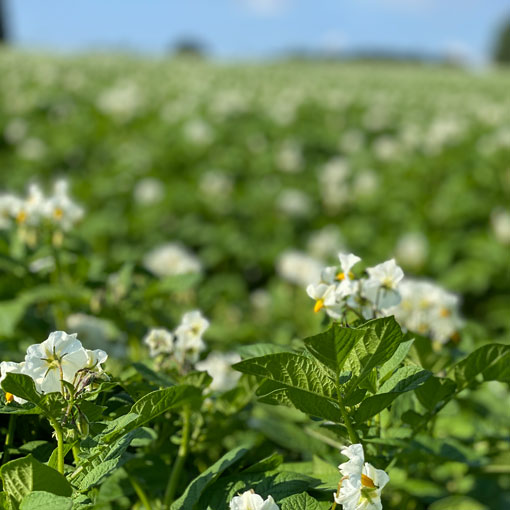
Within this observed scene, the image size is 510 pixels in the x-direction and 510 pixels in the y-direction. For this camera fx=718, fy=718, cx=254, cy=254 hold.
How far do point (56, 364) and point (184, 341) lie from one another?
0.44 m

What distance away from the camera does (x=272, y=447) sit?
5.14 ft

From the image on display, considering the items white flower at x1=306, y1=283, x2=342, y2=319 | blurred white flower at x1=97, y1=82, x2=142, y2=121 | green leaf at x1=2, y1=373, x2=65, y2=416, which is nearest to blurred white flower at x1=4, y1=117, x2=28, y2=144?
blurred white flower at x1=97, y1=82, x2=142, y2=121

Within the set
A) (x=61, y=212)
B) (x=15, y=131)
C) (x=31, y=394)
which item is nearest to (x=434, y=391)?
(x=31, y=394)

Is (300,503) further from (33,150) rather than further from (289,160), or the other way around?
(33,150)

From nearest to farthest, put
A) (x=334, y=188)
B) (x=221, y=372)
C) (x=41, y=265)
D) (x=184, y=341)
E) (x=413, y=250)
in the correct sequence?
(x=184, y=341) → (x=221, y=372) → (x=41, y=265) → (x=413, y=250) → (x=334, y=188)

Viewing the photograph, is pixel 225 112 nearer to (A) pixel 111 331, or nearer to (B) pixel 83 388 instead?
(A) pixel 111 331

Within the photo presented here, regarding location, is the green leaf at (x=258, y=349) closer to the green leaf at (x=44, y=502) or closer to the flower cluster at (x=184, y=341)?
the flower cluster at (x=184, y=341)

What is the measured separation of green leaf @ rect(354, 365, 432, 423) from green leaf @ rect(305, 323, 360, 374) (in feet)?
0.28

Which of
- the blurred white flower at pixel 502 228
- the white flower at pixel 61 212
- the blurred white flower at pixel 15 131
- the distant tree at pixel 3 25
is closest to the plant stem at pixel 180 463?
the white flower at pixel 61 212

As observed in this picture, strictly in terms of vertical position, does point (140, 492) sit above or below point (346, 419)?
below

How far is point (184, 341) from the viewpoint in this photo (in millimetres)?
1426

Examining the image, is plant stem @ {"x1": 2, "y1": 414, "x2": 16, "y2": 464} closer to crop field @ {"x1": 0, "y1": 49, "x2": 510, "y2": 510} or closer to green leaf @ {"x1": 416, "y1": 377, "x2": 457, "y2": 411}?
crop field @ {"x1": 0, "y1": 49, "x2": 510, "y2": 510}

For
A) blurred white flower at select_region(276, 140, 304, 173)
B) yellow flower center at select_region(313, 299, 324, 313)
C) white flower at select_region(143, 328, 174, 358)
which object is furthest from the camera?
blurred white flower at select_region(276, 140, 304, 173)

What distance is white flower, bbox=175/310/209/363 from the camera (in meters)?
1.42
